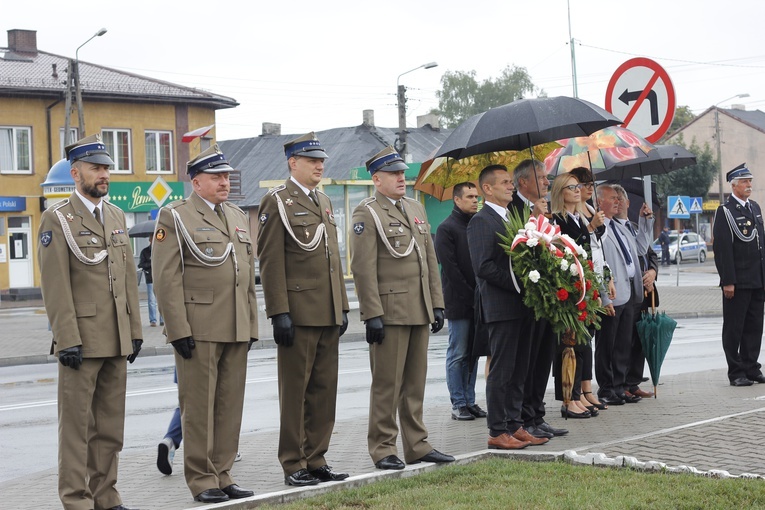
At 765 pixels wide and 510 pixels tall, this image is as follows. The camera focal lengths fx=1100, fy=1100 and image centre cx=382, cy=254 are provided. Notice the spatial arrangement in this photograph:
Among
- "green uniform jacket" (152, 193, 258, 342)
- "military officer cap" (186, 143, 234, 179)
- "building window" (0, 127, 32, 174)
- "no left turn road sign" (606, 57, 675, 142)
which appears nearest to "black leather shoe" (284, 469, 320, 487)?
"green uniform jacket" (152, 193, 258, 342)

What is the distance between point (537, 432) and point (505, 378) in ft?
2.15

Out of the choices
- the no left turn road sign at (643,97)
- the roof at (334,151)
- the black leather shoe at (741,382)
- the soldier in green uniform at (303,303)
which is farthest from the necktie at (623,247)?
the roof at (334,151)

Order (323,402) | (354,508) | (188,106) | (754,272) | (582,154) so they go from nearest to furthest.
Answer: (354,508) → (323,402) → (582,154) → (754,272) → (188,106)

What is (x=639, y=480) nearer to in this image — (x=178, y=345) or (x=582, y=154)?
(x=178, y=345)

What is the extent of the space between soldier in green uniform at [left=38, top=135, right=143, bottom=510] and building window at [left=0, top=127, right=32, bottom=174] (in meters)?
40.0

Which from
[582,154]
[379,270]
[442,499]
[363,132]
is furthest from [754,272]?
[363,132]

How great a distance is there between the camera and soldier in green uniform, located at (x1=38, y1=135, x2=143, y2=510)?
21.0 feet

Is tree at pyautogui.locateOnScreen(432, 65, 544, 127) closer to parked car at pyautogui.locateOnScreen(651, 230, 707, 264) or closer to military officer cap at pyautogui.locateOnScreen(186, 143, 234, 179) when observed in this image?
parked car at pyautogui.locateOnScreen(651, 230, 707, 264)

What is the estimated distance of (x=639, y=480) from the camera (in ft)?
21.3

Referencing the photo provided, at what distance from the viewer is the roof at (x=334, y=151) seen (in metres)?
Answer: 69.6

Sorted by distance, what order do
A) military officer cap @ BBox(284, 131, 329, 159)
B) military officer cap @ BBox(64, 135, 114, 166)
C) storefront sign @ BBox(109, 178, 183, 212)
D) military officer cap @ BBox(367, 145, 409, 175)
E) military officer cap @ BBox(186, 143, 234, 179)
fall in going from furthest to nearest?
1. storefront sign @ BBox(109, 178, 183, 212)
2. military officer cap @ BBox(367, 145, 409, 175)
3. military officer cap @ BBox(284, 131, 329, 159)
4. military officer cap @ BBox(186, 143, 234, 179)
5. military officer cap @ BBox(64, 135, 114, 166)

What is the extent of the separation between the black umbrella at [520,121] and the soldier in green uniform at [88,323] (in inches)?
120

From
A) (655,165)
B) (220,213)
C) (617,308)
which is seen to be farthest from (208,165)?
(655,165)

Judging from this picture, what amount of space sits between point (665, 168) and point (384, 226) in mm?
5436
